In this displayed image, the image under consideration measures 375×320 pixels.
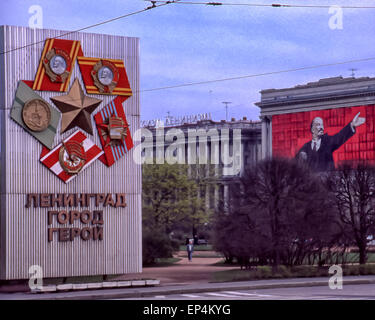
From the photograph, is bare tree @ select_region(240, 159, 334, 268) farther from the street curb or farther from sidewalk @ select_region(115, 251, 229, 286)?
the street curb

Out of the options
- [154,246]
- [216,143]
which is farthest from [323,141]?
[154,246]

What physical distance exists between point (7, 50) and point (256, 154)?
111 meters

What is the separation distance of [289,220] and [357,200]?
7034 mm

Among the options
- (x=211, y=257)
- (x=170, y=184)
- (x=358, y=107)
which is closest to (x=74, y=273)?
(x=211, y=257)

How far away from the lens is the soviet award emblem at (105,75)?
40.1m

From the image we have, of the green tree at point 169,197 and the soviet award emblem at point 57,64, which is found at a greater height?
the soviet award emblem at point 57,64

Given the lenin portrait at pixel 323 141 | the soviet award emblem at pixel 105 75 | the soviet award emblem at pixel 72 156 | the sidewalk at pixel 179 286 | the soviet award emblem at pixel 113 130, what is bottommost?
the sidewalk at pixel 179 286

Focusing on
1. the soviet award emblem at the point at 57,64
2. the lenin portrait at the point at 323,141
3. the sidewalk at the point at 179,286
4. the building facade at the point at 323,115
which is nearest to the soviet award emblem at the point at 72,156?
the soviet award emblem at the point at 57,64

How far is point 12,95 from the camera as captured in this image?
3788 centimetres

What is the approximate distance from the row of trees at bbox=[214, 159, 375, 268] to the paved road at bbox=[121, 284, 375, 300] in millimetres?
7972

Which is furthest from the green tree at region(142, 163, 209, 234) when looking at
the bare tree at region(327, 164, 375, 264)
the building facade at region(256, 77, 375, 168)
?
the building facade at region(256, 77, 375, 168)

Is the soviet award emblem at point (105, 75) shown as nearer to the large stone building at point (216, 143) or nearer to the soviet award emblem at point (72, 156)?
the soviet award emblem at point (72, 156)

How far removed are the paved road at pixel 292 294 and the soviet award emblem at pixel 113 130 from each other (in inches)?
325
